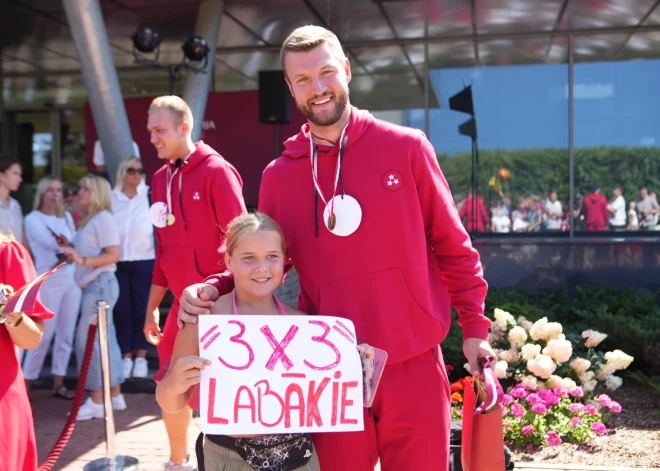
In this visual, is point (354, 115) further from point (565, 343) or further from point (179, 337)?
point (565, 343)

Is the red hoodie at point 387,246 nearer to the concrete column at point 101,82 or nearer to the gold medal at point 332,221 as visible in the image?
the gold medal at point 332,221

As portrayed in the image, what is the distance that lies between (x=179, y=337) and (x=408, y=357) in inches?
27.6

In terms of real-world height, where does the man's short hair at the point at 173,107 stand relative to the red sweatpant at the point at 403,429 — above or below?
above

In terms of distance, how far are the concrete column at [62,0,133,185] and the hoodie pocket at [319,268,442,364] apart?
7.15 metres

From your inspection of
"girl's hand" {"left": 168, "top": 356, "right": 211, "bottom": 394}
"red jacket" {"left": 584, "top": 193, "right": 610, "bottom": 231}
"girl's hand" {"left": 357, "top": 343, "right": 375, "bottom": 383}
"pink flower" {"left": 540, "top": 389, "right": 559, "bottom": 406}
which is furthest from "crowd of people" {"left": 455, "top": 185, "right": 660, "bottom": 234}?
"girl's hand" {"left": 168, "top": 356, "right": 211, "bottom": 394}

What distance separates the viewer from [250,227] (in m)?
2.47

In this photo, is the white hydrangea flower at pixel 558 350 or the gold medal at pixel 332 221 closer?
the gold medal at pixel 332 221

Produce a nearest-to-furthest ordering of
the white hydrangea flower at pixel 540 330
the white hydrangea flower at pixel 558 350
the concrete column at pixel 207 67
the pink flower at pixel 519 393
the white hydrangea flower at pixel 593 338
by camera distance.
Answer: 1. the pink flower at pixel 519 393
2. the white hydrangea flower at pixel 558 350
3. the white hydrangea flower at pixel 540 330
4. the white hydrangea flower at pixel 593 338
5. the concrete column at pixel 207 67

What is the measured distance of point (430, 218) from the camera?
253 centimetres

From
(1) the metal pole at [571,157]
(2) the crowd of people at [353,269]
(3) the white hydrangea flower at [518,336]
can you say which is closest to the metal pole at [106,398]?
(2) the crowd of people at [353,269]

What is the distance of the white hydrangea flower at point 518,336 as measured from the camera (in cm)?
589

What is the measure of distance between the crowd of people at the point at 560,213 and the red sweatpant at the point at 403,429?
1008 centimetres

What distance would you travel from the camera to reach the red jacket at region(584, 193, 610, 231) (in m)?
12.4

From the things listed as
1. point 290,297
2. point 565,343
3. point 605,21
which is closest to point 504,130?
point 605,21
